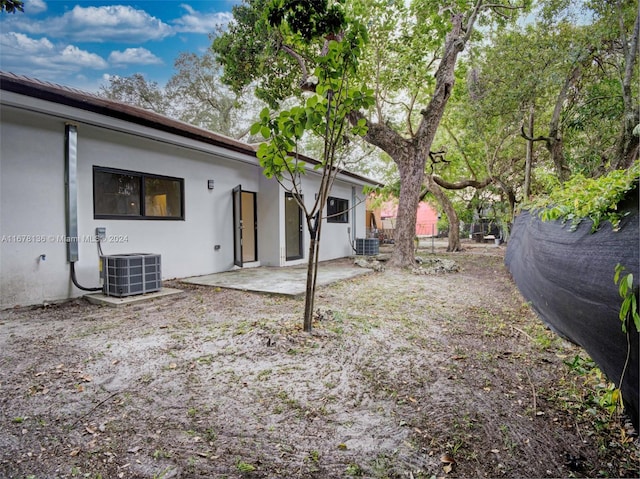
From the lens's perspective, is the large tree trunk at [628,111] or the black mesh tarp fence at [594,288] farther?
the large tree trunk at [628,111]

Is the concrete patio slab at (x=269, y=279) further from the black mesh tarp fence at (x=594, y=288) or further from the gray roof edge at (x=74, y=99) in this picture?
the black mesh tarp fence at (x=594, y=288)

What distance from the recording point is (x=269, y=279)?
618 cm

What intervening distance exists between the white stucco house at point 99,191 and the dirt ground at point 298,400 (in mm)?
966

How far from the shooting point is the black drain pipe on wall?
4.52 meters

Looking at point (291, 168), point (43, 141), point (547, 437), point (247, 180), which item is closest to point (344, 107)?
point (291, 168)

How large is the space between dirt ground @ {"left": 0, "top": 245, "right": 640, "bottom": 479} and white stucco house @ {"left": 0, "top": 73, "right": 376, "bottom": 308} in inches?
38.0

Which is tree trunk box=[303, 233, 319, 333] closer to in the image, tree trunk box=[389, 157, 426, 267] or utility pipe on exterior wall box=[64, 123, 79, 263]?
utility pipe on exterior wall box=[64, 123, 79, 263]

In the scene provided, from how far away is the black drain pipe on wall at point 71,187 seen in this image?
4523 mm

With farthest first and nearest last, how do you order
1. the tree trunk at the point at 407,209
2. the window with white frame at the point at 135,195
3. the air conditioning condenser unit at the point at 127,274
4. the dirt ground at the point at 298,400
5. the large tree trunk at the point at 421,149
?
the tree trunk at the point at 407,209, the large tree trunk at the point at 421,149, the window with white frame at the point at 135,195, the air conditioning condenser unit at the point at 127,274, the dirt ground at the point at 298,400

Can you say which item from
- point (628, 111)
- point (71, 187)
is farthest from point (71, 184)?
point (628, 111)

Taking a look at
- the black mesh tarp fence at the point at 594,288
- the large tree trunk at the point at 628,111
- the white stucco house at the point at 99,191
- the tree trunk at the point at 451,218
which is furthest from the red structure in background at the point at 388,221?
the black mesh tarp fence at the point at 594,288

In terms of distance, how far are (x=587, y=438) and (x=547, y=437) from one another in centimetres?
19

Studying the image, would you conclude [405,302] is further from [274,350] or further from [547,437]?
[547,437]

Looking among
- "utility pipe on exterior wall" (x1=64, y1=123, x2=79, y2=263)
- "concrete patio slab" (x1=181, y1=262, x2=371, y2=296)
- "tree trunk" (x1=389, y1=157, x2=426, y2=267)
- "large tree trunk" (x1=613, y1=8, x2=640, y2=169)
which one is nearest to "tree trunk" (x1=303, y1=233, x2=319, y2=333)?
"concrete patio slab" (x1=181, y1=262, x2=371, y2=296)
